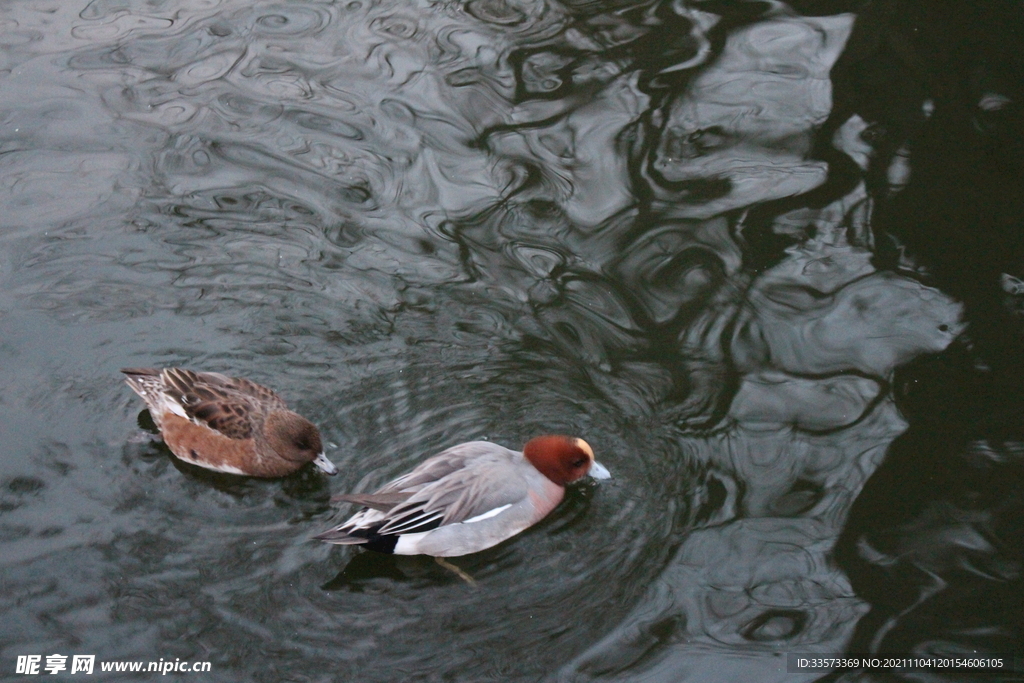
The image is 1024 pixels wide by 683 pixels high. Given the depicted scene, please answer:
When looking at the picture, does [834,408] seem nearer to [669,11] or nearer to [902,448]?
[902,448]

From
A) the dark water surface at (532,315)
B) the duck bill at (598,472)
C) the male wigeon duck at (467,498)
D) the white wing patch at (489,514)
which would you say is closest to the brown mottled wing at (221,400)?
the dark water surface at (532,315)

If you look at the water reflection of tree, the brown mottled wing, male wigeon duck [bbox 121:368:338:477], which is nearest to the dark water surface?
the water reflection of tree

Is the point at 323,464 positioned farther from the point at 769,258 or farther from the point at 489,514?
the point at 769,258

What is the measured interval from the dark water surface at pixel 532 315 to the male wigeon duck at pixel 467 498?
0.14 m

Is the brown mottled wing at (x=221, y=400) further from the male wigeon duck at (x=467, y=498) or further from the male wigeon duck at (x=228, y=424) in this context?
the male wigeon duck at (x=467, y=498)

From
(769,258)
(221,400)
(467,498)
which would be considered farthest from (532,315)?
(221,400)

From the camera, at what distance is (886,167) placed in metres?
7.07

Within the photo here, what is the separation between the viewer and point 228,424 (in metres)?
5.12

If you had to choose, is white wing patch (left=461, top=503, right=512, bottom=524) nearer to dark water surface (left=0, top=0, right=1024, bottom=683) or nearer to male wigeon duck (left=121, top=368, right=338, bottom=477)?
dark water surface (left=0, top=0, right=1024, bottom=683)

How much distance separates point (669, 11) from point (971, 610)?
19.2ft

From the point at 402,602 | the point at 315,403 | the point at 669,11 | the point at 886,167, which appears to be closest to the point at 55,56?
the point at 315,403

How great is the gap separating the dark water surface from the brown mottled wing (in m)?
0.31

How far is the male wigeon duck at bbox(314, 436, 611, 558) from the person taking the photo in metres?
4.73

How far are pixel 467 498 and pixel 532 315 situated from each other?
155cm
